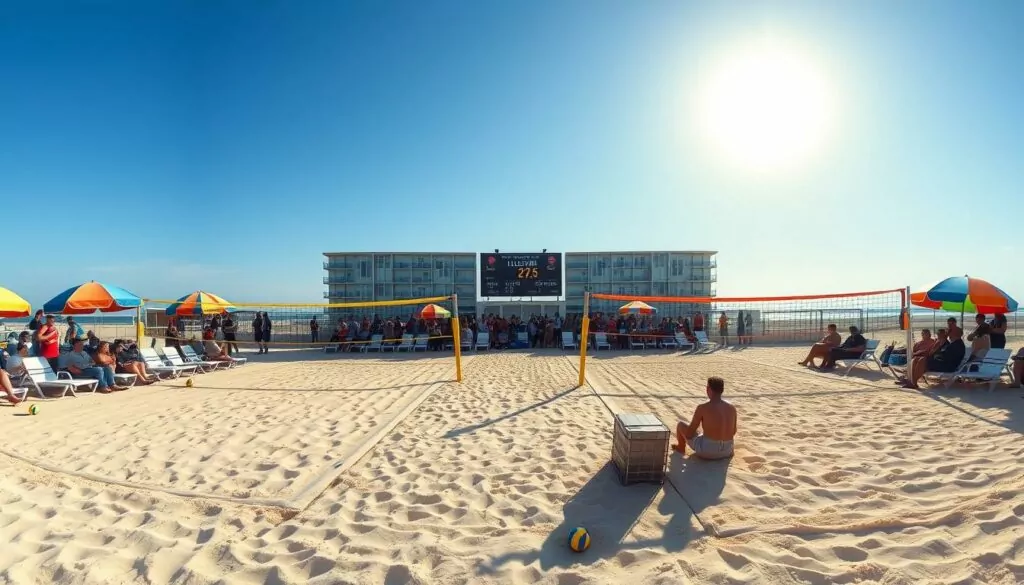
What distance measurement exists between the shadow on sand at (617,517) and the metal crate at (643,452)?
0.07m

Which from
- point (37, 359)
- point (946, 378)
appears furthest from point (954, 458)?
point (37, 359)

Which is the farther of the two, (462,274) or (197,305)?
(462,274)

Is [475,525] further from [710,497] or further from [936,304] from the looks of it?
[936,304]

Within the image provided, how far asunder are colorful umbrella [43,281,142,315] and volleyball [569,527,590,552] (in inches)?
432

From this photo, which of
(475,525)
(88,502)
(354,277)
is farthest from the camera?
(354,277)

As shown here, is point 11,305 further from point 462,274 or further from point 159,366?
point 462,274

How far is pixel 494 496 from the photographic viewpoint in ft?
12.0

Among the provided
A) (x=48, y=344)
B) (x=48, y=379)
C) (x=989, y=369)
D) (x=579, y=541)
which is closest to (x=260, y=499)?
(x=579, y=541)

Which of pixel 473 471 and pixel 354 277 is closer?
pixel 473 471

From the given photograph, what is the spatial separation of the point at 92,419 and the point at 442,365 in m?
7.00

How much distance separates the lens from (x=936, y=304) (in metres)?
11.6

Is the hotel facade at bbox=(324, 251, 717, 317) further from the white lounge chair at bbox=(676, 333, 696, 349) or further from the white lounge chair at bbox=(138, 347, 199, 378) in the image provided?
the white lounge chair at bbox=(138, 347, 199, 378)

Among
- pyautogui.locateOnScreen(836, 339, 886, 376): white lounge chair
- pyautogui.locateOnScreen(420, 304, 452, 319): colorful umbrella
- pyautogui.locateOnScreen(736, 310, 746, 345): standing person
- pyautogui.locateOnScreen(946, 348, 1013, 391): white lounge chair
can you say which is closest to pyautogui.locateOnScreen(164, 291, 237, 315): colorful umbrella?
pyautogui.locateOnScreen(420, 304, 452, 319): colorful umbrella

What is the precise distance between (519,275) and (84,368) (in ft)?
51.5
